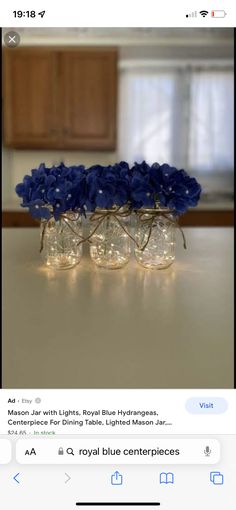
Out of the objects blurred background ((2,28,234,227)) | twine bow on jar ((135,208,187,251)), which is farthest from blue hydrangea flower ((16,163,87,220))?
blurred background ((2,28,234,227))

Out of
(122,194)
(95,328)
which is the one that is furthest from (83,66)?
(95,328)

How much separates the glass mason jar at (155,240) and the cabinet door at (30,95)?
8.74 feet

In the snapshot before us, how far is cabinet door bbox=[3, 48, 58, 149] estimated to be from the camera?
131 inches

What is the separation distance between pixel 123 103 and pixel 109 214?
2.98m

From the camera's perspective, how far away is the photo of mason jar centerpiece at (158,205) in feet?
2.73

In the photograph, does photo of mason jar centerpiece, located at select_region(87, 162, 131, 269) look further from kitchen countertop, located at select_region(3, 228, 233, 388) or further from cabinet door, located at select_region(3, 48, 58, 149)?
cabinet door, located at select_region(3, 48, 58, 149)

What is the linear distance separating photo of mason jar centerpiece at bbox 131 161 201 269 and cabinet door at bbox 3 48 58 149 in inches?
105
